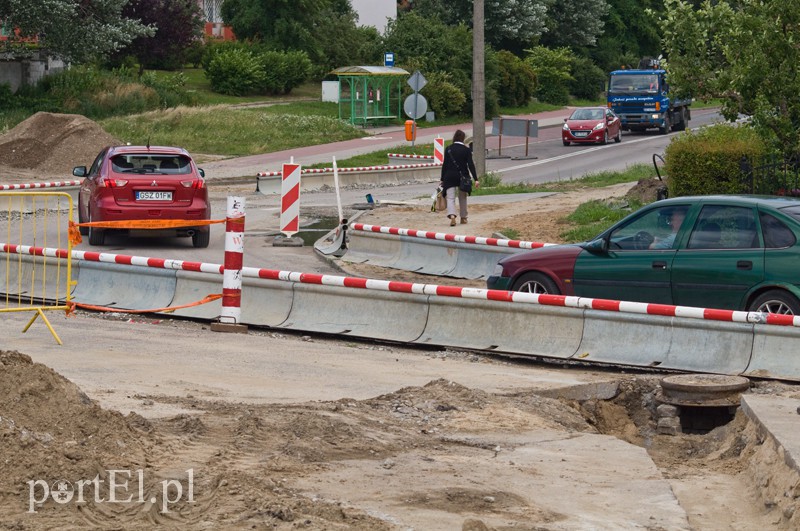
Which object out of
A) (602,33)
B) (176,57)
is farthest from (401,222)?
(602,33)

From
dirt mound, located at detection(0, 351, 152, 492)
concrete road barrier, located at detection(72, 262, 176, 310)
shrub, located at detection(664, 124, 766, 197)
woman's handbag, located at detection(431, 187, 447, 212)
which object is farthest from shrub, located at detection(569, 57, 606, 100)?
dirt mound, located at detection(0, 351, 152, 492)

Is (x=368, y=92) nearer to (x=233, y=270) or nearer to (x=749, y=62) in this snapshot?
(x=749, y=62)

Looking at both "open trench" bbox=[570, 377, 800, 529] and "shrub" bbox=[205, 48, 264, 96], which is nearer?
Answer: "open trench" bbox=[570, 377, 800, 529]

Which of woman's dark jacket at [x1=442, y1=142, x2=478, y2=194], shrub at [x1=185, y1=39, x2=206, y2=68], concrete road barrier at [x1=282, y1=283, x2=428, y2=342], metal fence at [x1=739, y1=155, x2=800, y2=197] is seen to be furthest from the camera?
shrub at [x1=185, y1=39, x2=206, y2=68]

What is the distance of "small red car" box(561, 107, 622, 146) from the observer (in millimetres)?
49188

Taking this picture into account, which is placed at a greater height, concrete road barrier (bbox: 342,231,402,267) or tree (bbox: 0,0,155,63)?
tree (bbox: 0,0,155,63)

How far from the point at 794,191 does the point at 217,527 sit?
597 inches

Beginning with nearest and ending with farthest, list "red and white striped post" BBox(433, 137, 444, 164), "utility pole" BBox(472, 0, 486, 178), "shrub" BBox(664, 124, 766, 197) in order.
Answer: "shrub" BBox(664, 124, 766, 197)
"utility pole" BBox(472, 0, 486, 178)
"red and white striped post" BBox(433, 137, 444, 164)

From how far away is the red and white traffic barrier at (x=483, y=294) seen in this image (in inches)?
428

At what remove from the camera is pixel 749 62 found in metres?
19.3

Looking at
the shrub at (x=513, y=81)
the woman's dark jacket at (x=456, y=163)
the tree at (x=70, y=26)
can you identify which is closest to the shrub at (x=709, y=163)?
the woman's dark jacket at (x=456, y=163)

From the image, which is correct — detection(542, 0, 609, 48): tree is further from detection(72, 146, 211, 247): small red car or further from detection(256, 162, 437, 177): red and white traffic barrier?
detection(72, 146, 211, 247): small red car

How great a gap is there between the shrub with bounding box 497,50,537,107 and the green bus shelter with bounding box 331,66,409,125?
357 inches

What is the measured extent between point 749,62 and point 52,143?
23513mm
